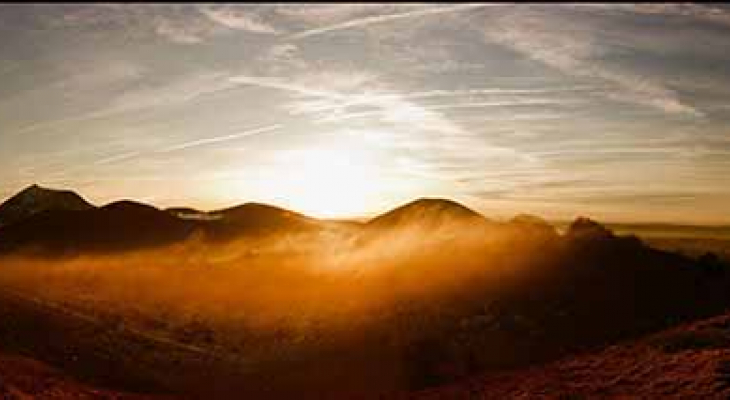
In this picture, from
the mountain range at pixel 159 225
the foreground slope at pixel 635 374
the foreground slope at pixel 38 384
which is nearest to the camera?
the foreground slope at pixel 635 374

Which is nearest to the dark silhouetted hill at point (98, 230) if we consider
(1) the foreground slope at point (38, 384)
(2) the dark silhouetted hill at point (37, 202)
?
(2) the dark silhouetted hill at point (37, 202)

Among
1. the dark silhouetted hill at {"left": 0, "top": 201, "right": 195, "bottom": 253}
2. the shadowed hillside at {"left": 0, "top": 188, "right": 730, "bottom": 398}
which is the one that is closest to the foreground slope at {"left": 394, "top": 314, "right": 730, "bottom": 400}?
the shadowed hillside at {"left": 0, "top": 188, "right": 730, "bottom": 398}

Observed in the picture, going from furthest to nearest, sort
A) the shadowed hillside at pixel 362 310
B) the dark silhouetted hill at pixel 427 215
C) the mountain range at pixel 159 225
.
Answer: the mountain range at pixel 159 225, the dark silhouetted hill at pixel 427 215, the shadowed hillside at pixel 362 310

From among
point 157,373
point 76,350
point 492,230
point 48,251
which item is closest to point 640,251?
point 492,230

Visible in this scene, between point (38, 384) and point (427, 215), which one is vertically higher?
point (427, 215)

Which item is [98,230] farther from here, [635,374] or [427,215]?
[635,374]

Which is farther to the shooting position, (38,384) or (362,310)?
(362,310)

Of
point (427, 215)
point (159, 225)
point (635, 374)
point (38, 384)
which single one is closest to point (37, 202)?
point (159, 225)

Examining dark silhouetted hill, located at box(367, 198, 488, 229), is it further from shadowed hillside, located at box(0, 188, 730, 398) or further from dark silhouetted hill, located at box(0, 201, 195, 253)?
dark silhouetted hill, located at box(0, 201, 195, 253)

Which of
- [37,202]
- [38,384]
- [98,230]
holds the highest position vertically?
[38,384]

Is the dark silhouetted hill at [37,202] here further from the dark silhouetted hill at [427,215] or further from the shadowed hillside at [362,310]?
the dark silhouetted hill at [427,215]

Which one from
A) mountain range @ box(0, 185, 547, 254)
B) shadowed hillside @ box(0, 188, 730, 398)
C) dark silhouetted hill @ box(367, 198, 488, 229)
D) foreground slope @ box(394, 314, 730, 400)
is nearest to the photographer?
foreground slope @ box(394, 314, 730, 400)

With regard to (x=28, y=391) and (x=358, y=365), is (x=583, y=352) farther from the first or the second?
(x=28, y=391)

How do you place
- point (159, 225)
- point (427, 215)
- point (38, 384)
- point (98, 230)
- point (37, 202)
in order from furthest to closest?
1. point (37, 202)
2. point (159, 225)
3. point (98, 230)
4. point (427, 215)
5. point (38, 384)
